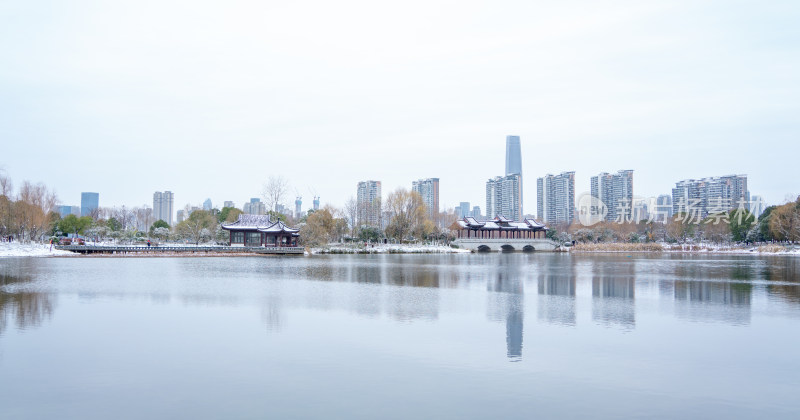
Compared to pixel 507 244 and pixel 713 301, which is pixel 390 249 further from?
pixel 713 301

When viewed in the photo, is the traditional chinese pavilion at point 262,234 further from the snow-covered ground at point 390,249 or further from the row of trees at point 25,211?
the row of trees at point 25,211

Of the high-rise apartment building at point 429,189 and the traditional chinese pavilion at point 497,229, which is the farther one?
the high-rise apartment building at point 429,189

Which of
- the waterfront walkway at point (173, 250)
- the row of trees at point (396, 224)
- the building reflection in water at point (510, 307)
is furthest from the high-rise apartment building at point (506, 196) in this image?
the building reflection in water at point (510, 307)

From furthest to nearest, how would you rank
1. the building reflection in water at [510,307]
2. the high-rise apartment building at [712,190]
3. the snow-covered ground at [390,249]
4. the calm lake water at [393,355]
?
the high-rise apartment building at [712,190], the snow-covered ground at [390,249], the building reflection in water at [510,307], the calm lake water at [393,355]

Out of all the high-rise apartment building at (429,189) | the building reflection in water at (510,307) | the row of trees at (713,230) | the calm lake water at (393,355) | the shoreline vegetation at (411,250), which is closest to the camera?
the calm lake water at (393,355)

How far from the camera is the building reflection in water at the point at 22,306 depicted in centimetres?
1403

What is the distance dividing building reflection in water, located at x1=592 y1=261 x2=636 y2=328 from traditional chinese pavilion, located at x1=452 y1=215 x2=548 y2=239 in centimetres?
5072

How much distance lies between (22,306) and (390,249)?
51.4 meters

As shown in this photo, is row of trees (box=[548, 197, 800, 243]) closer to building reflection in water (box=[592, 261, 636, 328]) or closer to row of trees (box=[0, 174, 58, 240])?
building reflection in water (box=[592, 261, 636, 328])

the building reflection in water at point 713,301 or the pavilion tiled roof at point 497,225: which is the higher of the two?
the pavilion tiled roof at point 497,225

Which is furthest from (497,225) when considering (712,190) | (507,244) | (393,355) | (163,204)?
(163,204)

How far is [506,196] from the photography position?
485 ft

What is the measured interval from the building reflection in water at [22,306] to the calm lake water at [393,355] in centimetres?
5

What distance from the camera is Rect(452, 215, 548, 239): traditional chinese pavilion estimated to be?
3177 inches
